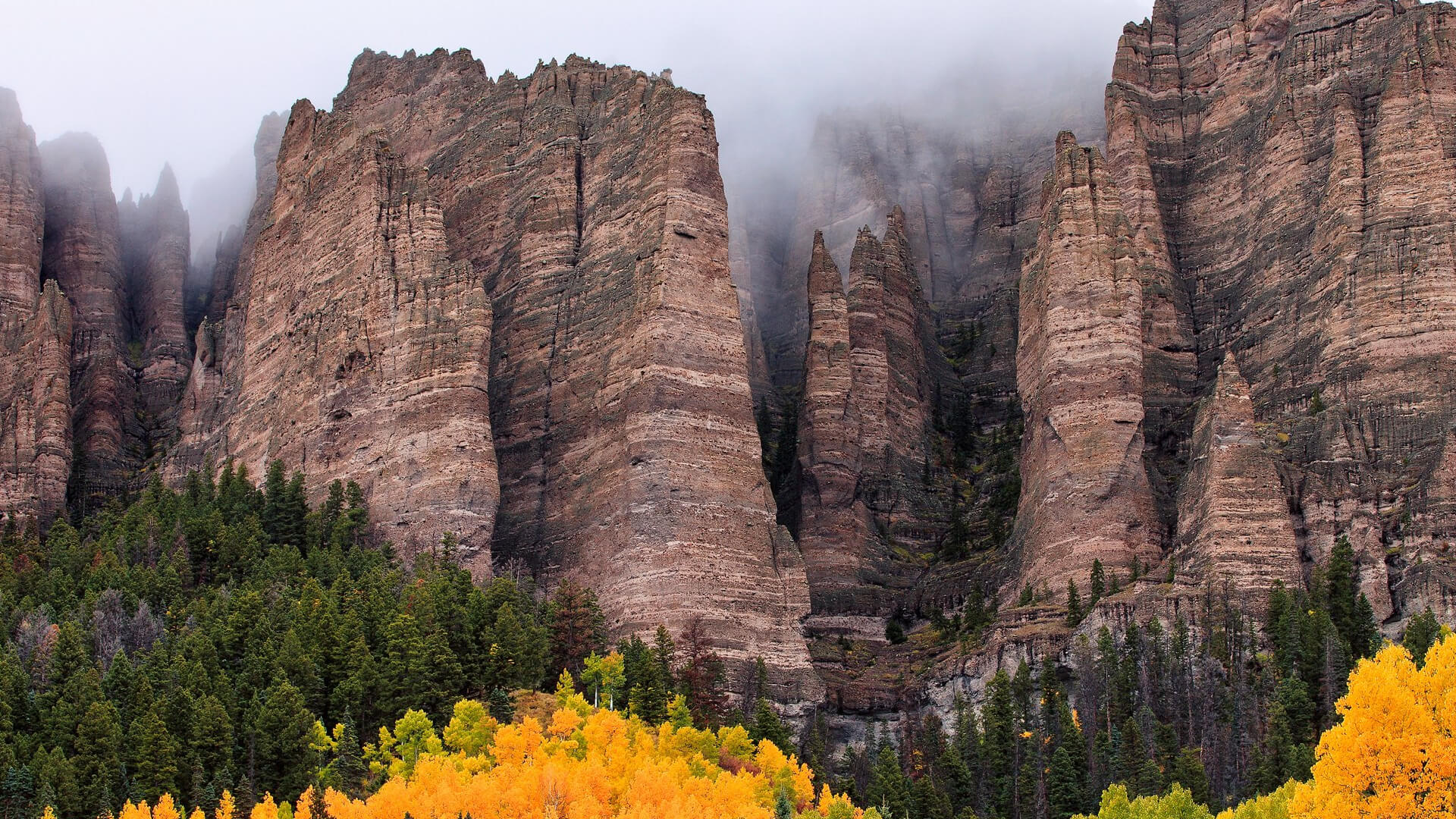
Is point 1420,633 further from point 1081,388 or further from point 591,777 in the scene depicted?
point 591,777

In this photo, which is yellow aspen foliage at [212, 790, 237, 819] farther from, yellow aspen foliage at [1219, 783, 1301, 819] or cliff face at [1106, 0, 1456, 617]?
cliff face at [1106, 0, 1456, 617]

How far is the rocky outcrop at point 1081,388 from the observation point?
117312 millimetres

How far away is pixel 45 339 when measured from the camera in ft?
436

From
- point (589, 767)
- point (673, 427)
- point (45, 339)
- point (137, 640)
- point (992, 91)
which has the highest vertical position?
point (992, 91)

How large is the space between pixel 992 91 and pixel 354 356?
222 feet

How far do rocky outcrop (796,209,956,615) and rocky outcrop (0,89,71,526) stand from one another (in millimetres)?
37507

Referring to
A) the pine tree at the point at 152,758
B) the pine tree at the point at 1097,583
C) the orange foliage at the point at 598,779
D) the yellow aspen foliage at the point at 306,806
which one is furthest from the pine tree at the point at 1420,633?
the pine tree at the point at 152,758

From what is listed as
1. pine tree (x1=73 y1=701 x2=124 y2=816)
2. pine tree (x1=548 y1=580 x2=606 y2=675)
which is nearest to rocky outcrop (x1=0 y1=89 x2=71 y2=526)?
pine tree (x1=548 y1=580 x2=606 y2=675)

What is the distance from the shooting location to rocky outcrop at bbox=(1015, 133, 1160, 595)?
117 m

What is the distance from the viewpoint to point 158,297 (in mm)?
157375

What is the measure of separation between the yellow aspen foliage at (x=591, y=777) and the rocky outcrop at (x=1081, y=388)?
21396 mm

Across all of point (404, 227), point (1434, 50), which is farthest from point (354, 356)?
point (1434, 50)

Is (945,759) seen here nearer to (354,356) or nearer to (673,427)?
(673,427)

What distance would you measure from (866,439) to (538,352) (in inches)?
785
